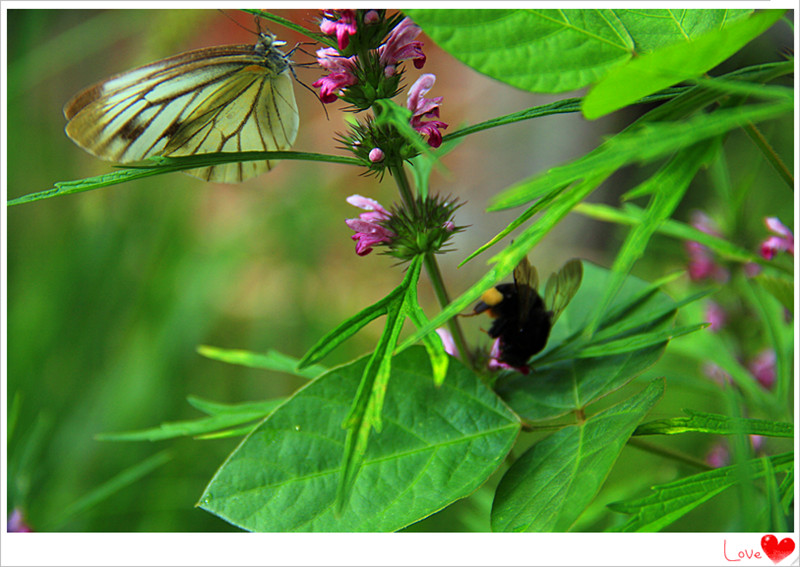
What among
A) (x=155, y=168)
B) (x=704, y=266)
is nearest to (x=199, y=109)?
(x=155, y=168)

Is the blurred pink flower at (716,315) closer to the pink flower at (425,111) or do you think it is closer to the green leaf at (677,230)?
the green leaf at (677,230)

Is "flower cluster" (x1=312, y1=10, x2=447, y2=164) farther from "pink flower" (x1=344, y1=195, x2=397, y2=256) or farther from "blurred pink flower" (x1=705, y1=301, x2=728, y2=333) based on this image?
"blurred pink flower" (x1=705, y1=301, x2=728, y2=333)

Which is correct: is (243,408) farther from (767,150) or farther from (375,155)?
(767,150)

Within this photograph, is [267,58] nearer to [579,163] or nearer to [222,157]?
[222,157]

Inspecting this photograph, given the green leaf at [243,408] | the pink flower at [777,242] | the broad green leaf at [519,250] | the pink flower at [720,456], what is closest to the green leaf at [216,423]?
the green leaf at [243,408]

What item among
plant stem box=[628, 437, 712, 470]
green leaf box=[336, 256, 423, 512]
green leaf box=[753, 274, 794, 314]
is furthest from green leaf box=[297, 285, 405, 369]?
green leaf box=[753, 274, 794, 314]

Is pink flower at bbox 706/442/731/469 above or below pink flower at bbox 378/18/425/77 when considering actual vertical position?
below
